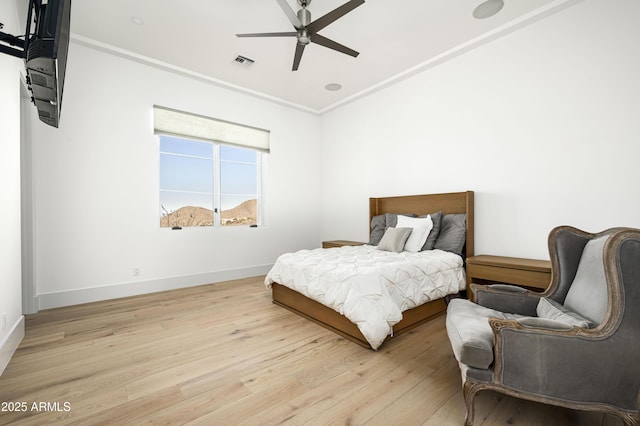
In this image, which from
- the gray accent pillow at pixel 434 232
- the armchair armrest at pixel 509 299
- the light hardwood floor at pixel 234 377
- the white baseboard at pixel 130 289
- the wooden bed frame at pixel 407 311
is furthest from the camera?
the gray accent pillow at pixel 434 232

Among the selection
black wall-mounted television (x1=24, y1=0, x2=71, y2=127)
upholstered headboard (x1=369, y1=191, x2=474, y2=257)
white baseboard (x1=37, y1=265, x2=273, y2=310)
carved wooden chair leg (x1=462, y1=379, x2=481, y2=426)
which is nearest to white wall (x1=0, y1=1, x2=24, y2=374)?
white baseboard (x1=37, y1=265, x2=273, y2=310)

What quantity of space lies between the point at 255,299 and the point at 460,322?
2.47 m

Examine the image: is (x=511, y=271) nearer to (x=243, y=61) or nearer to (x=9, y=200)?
(x=243, y=61)

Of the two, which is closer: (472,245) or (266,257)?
(472,245)

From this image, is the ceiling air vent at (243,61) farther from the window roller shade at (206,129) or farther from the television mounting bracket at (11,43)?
the television mounting bracket at (11,43)

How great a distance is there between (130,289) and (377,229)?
11.3 ft

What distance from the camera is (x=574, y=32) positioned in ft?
8.73

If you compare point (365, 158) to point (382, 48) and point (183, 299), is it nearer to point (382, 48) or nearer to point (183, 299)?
point (382, 48)

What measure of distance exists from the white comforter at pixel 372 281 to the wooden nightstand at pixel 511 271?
18 centimetres

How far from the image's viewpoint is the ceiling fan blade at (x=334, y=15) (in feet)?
7.27

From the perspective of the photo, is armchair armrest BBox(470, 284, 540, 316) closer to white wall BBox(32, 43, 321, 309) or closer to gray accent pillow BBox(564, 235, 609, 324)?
gray accent pillow BBox(564, 235, 609, 324)

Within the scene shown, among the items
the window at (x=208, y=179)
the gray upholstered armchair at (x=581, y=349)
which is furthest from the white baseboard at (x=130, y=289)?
the gray upholstered armchair at (x=581, y=349)

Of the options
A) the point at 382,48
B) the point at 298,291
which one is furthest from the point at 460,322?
the point at 382,48

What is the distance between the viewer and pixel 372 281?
223 centimetres
